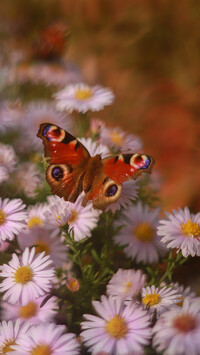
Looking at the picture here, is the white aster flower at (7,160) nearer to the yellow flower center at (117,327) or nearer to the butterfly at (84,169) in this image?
the butterfly at (84,169)

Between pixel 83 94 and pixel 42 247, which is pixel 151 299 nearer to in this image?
pixel 42 247

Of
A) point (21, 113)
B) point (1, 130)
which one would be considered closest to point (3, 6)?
point (21, 113)

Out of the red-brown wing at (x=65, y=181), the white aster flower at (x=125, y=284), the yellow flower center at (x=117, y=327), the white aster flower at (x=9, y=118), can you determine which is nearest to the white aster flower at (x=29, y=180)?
the white aster flower at (x=9, y=118)

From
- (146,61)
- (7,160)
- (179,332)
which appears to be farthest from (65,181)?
(146,61)

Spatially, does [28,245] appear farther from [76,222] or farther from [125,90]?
[125,90]

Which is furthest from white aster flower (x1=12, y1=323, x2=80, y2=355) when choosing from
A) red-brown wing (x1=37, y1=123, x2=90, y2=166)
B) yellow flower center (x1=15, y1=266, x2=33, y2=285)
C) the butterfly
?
red-brown wing (x1=37, y1=123, x2=90, y2=166)

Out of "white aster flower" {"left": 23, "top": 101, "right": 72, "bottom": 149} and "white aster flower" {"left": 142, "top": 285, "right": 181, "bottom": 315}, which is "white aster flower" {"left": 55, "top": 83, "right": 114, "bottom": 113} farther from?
"white aster flower" {"left": 142, "top": 285, "right": 181, "bottom": 315}
